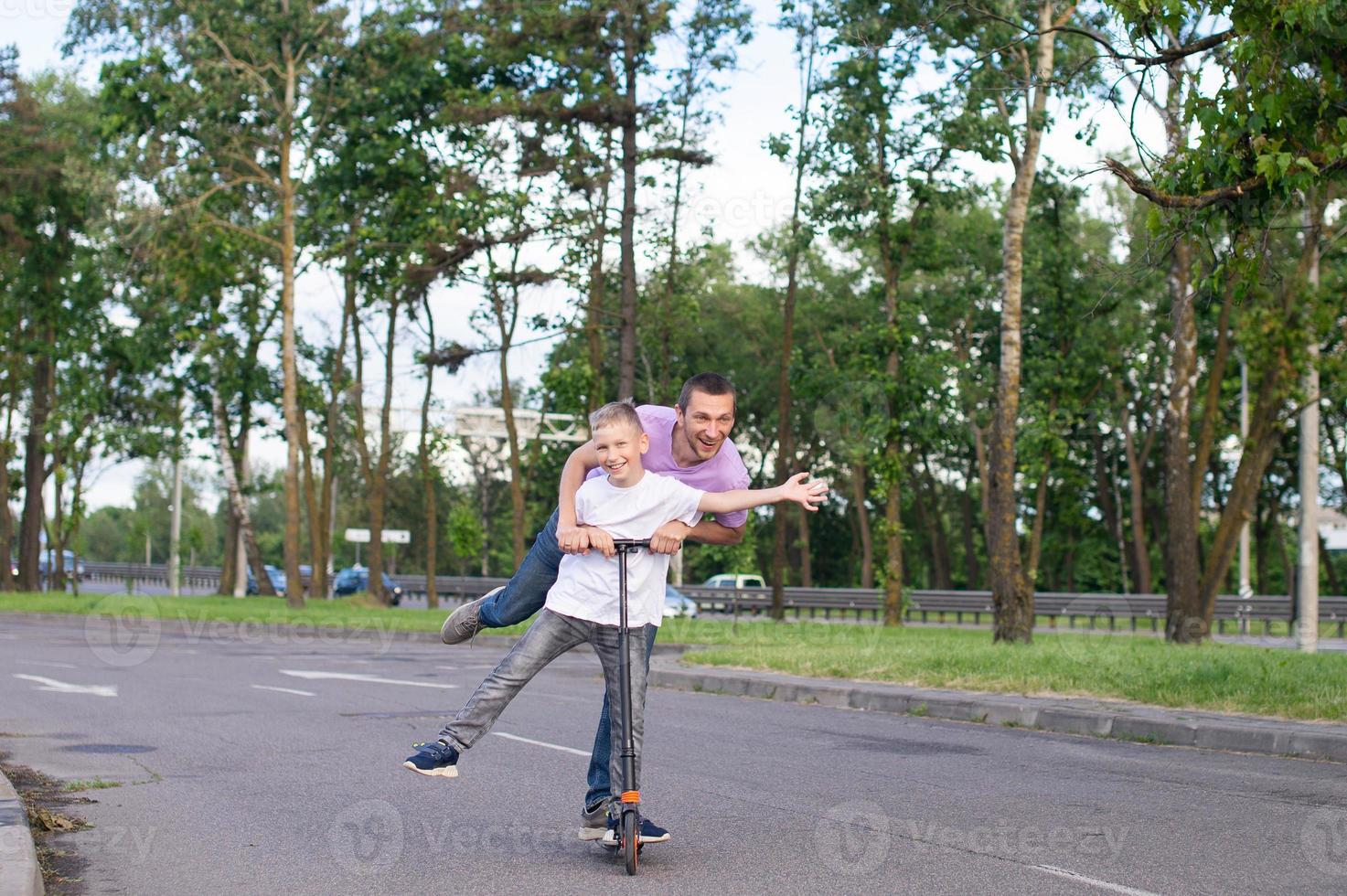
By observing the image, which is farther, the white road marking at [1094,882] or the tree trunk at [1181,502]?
the tree trunk at [1181,502]

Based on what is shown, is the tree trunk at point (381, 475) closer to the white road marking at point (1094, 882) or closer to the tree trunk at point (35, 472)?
the tree trunk at point (35, 472)

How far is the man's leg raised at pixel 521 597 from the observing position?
6281 millimetres

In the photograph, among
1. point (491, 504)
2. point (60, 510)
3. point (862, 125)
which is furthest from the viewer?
point (491, 504)

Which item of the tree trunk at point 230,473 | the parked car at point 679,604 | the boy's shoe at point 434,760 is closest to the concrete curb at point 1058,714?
the boy's shoe at point 434,760

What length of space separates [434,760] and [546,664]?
564 mm

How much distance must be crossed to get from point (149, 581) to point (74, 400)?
47.5 metres

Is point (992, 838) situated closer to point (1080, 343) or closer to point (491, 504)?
point (1080, 343)

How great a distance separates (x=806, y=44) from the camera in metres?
33.7

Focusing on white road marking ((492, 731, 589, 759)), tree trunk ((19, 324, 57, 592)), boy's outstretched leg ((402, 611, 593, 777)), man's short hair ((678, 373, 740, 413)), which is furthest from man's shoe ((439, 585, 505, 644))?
tree trunk ((19, 324, 57, 592))

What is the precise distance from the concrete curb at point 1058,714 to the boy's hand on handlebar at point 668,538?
5.92 meters

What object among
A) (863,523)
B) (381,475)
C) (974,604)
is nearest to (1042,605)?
(974,604)

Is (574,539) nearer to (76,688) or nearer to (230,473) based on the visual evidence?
(76,688)

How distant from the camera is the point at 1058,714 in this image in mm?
11891

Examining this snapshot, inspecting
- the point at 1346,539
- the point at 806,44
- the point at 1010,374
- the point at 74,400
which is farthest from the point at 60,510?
the point at 1346,539
